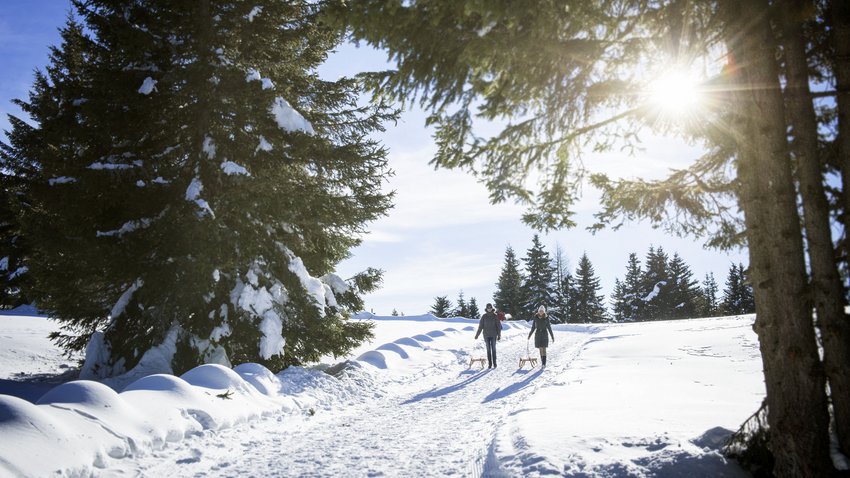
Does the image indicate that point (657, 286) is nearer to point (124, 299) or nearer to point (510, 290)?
point (510, 290)

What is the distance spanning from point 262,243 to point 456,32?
790cm

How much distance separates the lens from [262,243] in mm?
10641

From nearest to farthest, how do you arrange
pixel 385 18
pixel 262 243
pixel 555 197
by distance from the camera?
pixel 385 18
pixel 555 197
pixel 262 243

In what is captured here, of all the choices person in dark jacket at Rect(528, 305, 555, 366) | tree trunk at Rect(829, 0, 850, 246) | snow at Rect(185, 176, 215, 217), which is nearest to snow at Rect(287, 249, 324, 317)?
snow at Rect(185, 176, 215, 217)

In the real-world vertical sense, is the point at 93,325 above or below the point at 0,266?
below

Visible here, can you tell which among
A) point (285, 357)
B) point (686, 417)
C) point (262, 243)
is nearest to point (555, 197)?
point (686, 417)

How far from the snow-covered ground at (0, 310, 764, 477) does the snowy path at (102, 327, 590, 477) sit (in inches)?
1.1

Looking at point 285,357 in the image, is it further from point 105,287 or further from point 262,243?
point 105,287

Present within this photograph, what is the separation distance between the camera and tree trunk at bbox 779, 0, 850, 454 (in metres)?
3.95

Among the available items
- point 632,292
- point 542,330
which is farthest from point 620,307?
point 542,330

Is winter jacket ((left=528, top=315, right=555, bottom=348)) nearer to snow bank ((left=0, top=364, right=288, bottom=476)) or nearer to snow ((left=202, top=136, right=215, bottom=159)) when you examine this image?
snow bank ((left=0, top=364, right=288, bottom=476))

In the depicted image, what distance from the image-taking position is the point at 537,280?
5200 centimetres

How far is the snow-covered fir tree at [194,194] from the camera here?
9.75 m

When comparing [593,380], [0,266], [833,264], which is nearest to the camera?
[833,264]
